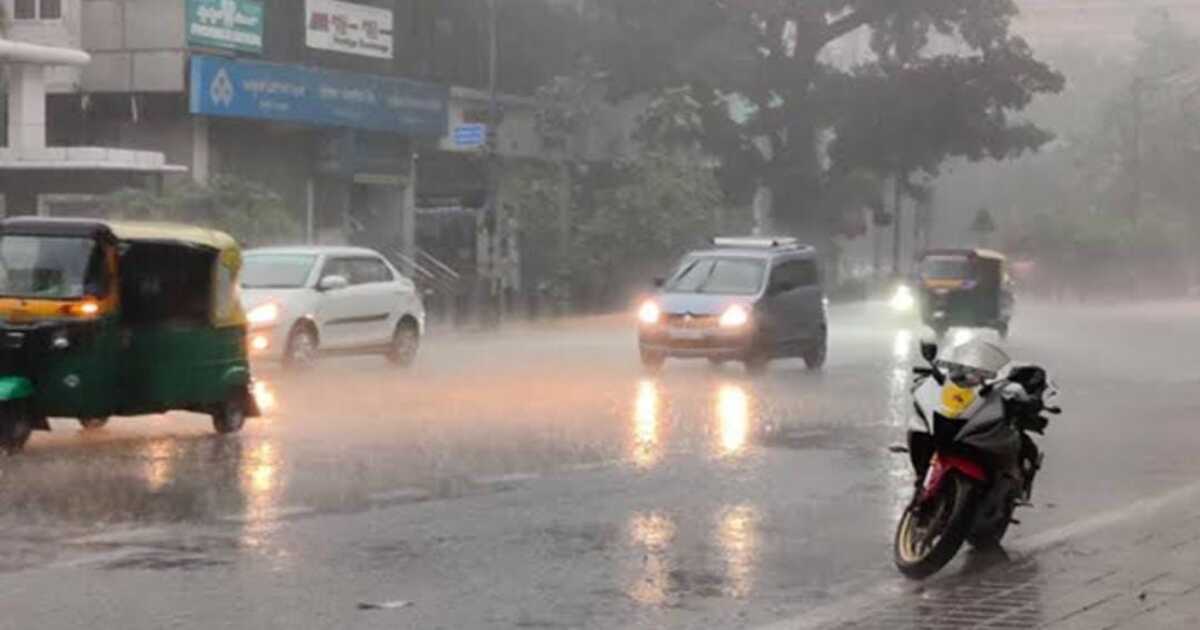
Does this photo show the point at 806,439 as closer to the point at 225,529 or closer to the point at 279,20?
the point at 225,529

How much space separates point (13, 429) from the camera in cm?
1642

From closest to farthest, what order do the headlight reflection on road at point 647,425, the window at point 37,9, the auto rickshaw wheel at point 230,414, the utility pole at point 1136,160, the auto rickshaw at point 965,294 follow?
1. the headlight reflection on road at point 647,425
2. the auto rickshaw wheel at point 230,414
3. the window at point 37,9
4. the auto rickshaw at point 965,294
5. the utility pole at point 1136,160

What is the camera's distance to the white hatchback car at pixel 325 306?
88.6 ft

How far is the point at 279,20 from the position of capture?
47.3 meters

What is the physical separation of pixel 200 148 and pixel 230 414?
91.5 ft

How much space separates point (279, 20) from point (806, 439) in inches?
1196

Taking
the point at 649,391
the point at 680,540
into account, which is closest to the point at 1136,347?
the point at 649,391

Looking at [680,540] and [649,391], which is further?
[649,391]

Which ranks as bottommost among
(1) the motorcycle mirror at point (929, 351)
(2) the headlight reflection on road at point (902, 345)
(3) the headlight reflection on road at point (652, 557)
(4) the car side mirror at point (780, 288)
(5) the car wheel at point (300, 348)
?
(2) the headlight reflection on road at point (902, 345)

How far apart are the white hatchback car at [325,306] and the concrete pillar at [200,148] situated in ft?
52.1

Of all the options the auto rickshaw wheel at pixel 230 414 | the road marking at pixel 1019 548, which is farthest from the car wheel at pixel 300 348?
the road marking at pixel 1019 548

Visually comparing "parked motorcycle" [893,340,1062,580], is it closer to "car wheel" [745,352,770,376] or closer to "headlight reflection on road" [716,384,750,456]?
"headlight reflection on road" [716,384,750,456]

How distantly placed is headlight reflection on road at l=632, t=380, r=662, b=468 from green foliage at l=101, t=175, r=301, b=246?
1593 centimetres

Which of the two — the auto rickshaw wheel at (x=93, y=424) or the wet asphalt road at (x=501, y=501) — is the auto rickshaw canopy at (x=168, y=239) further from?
the auto rickshaw wheel at (x=93, y=424)
